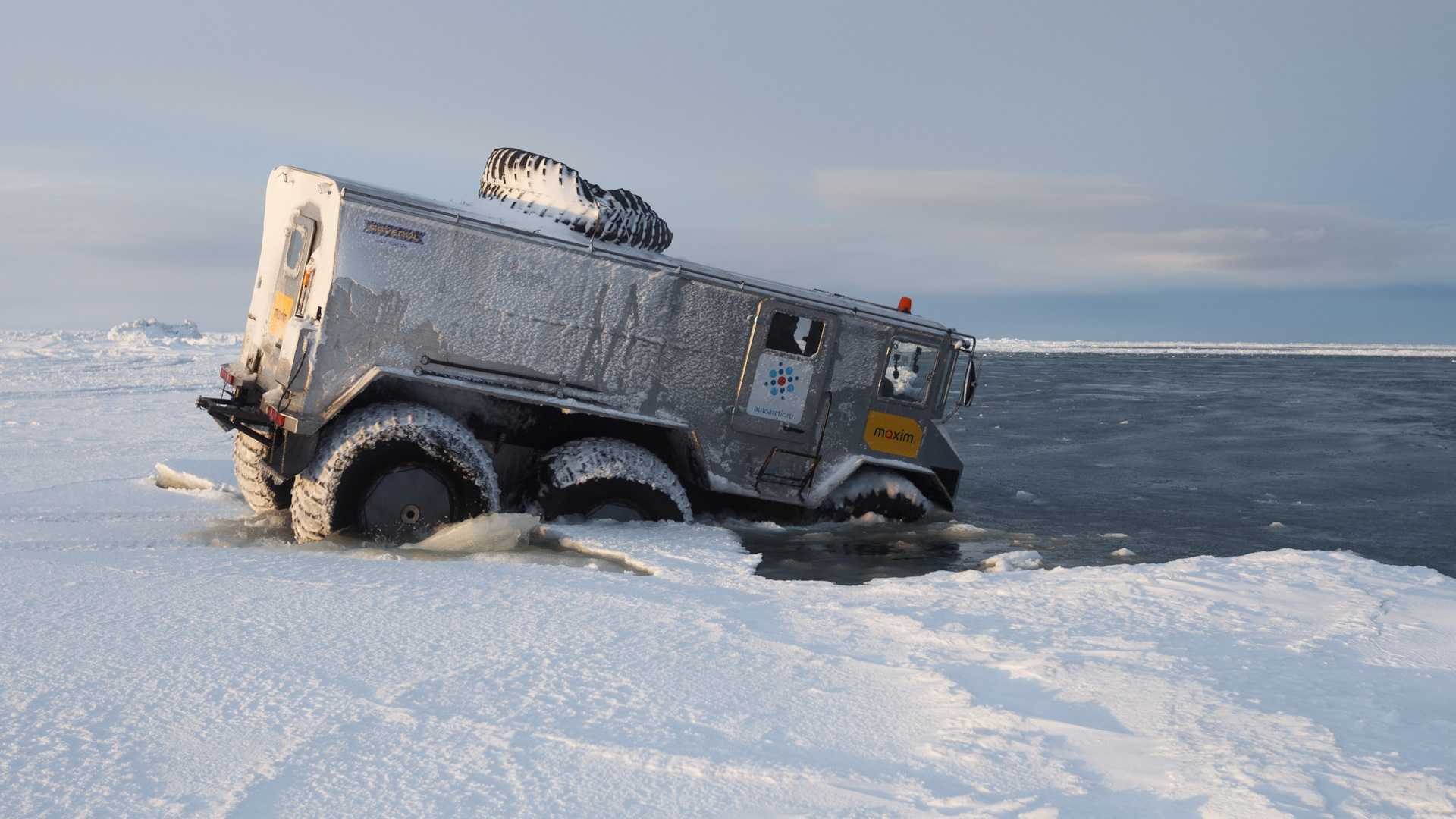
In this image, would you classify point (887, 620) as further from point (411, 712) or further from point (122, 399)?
point (122, 399)

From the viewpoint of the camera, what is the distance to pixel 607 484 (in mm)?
7961

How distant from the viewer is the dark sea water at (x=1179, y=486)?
9148 millimetres

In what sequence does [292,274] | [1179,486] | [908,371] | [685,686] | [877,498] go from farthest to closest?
[1179,486] → [877,498] → [908,371] → [292,274] → [685,686]

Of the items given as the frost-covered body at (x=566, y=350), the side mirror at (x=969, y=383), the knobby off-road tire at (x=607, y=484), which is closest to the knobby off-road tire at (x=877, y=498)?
the frost-covered body at (x=566, y=350)

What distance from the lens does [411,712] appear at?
3605mm

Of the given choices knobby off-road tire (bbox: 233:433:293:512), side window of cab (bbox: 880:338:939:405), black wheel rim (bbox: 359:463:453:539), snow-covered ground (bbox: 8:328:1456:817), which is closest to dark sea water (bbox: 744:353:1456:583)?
side window of cab (bbox: 880:338:939:405)

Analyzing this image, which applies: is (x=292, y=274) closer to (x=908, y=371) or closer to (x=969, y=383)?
(x=908, y=371)

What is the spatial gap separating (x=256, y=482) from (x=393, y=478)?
175 centimetres

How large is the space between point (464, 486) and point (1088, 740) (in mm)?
5017

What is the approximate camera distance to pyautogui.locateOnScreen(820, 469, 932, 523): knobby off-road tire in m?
9.58

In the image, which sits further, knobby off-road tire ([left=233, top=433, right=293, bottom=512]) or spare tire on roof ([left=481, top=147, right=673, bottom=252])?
spare tire on roof ([left=481, top=147, right=673, bottom=252])

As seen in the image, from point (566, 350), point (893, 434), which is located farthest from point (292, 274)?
point (893, 434)

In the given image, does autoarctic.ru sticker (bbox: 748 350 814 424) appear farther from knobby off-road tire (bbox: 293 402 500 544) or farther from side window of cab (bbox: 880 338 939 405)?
knobby off-road tire (bbox: 293 402 500 544)

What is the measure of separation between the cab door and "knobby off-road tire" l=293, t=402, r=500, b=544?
8.17ft
